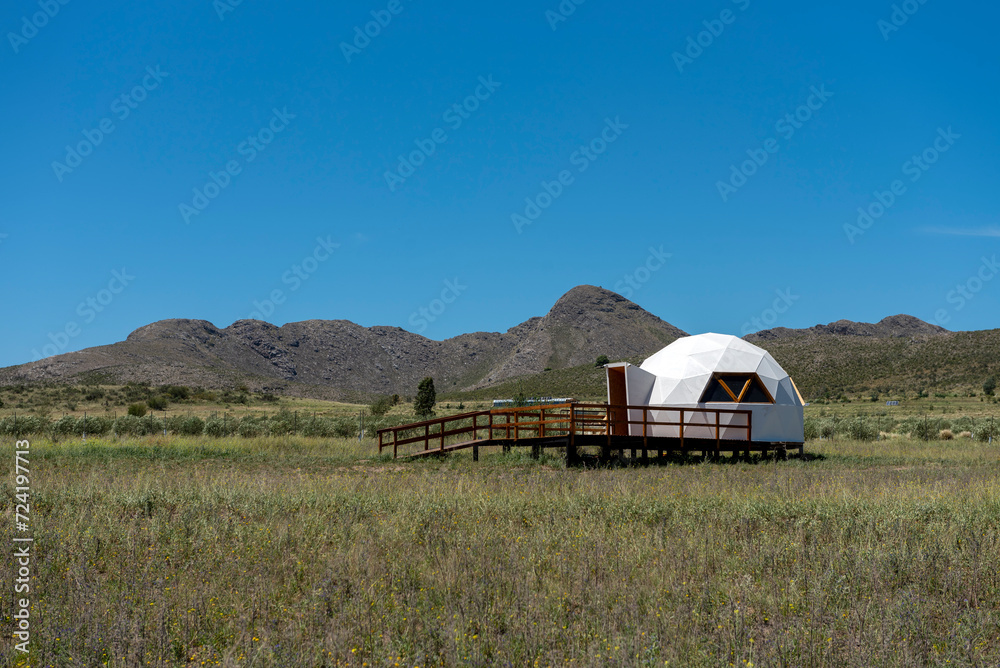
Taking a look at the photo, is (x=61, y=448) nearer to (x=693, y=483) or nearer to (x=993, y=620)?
(x=693, y=483)

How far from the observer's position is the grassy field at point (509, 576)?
15.5 feet

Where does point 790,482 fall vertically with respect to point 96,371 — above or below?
below

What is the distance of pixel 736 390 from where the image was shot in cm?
2109

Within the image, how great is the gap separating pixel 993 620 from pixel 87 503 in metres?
10.9

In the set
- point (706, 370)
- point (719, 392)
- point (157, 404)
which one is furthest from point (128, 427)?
point (157, 404)

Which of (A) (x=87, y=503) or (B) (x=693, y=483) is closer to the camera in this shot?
(A) (x=87, y=503)

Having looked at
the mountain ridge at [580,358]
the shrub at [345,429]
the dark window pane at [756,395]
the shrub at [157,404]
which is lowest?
the shrub at [345,429]

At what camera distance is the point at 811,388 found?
71750 mm

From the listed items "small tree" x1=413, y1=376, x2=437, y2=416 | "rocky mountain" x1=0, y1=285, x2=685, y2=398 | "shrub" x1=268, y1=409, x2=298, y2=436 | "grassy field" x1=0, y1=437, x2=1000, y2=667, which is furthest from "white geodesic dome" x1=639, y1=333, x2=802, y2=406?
"rocky mountain" x1=0, y1=285, x2=685, y2=398

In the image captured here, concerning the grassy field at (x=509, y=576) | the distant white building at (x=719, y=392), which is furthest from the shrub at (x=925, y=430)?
the grassy field at (x=509, y=576)

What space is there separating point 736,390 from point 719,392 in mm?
566

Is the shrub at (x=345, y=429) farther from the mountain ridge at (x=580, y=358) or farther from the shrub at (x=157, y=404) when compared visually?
the mountain ridge at (x=580, y=358)

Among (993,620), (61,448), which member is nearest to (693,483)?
(993,620)

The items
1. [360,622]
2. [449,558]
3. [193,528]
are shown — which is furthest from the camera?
[193,528]
